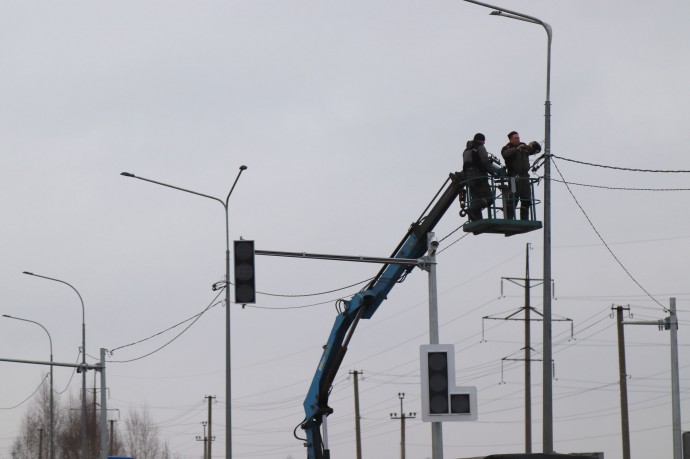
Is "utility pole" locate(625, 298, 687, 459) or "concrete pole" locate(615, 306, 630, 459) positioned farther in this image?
"concrete pole" locate(615, 306, 630, 459)

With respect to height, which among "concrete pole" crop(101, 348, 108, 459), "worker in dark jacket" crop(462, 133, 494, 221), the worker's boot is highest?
"worker in dark jacket" crop(462, 133, 494, 221)

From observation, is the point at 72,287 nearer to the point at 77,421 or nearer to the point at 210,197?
the point at 210,197

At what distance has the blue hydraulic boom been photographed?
902 inches

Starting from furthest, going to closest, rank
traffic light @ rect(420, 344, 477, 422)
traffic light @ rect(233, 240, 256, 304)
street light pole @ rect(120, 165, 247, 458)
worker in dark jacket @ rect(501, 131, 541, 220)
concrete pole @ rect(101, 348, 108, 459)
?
concrete pole @ rect(101, 348, 108, 459) < street light pole @ rect(120, 165, 247, 458) < worker in dark jacket @ rect(501, 131, 541, 220) < traffic light @ rect(233, 240, 256, 304) < traffic light @ rect(420, 344, 477, 422)

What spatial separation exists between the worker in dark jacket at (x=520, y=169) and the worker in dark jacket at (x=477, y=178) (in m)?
0.63

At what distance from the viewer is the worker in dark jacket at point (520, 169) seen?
2230 cm

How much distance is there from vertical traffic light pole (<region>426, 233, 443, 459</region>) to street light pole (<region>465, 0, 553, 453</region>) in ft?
8.19

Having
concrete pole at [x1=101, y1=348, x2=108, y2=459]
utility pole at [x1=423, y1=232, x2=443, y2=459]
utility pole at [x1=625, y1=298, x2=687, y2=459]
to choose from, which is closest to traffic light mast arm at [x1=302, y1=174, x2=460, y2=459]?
utility pole at [x1=423, y1=232, x2=443, y2=459]

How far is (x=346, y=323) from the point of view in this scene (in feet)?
80.0

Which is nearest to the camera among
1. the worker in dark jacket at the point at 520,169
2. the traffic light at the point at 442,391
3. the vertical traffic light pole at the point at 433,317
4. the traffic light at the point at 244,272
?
the traffic light at the point at 442,391

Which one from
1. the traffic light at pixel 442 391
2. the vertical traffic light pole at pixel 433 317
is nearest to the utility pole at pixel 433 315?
the vertical traffic light pole at pixel 433 317

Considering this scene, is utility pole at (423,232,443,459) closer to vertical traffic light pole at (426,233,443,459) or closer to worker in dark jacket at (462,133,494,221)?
vertical traffic light pole at (426,233,443,459)

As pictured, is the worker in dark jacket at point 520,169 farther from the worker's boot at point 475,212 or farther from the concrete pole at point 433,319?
the concrete pole at point 433,319

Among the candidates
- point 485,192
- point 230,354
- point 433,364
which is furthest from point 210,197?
point 433,364
